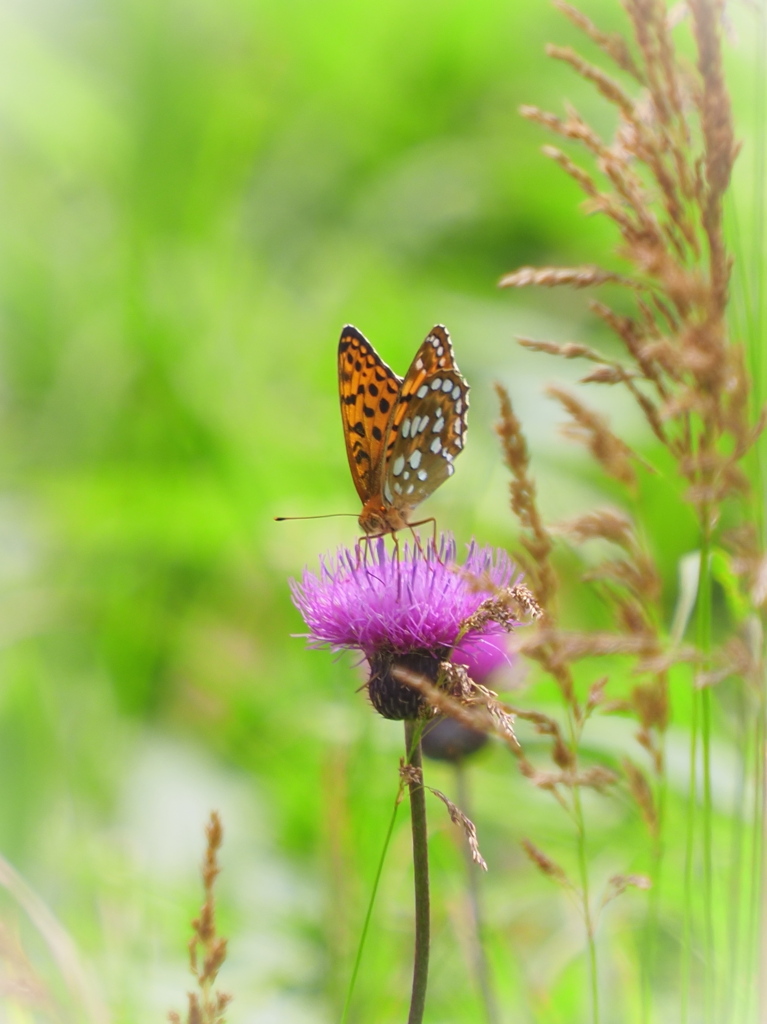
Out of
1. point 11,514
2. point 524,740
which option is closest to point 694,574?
point 524,740

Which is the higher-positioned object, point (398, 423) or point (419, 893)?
point (398, 423)

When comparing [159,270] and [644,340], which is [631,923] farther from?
[159,270]

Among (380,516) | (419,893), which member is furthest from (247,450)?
(419,893)

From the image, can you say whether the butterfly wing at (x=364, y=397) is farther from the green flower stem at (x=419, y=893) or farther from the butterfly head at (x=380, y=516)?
the green flower stem at (x=419, y=893)

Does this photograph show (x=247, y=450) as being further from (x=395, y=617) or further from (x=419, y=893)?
(x=419, y=893)

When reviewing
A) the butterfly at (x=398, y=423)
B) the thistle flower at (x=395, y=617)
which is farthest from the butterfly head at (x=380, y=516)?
the thistle flower at (x=395, y=617)

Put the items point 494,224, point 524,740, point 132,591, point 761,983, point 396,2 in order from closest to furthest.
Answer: point 761,983
point 524,740
point 132,591
point 494,224
point 396,2
